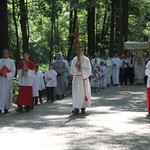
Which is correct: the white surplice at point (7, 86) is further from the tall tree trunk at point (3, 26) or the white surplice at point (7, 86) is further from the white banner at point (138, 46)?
the white banner at point (138, 46)

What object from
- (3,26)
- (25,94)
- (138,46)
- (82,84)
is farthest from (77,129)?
(138,46)

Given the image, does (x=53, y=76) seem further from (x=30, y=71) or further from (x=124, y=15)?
(x=124, y=15)

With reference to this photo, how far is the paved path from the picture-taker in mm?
10766

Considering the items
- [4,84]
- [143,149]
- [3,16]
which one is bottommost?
[143,149]

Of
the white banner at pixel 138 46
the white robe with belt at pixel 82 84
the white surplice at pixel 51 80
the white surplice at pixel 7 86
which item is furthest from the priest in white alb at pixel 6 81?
the white banner at pixel 138 46

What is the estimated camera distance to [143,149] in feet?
33.7

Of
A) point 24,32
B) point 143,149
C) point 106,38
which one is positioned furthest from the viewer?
point 106,38

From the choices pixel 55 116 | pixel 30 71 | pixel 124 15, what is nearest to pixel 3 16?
pixel 30 71

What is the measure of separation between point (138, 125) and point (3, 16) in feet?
38.8

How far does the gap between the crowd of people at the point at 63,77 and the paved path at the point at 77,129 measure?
19.9 inches

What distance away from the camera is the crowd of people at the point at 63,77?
666 inches

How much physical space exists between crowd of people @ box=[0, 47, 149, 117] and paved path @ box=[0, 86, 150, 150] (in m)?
0.51

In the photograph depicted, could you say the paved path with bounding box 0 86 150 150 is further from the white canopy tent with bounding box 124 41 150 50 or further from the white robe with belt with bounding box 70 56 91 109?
the white canopy tent with bounding box 124 41 150 50

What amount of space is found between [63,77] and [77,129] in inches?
450
